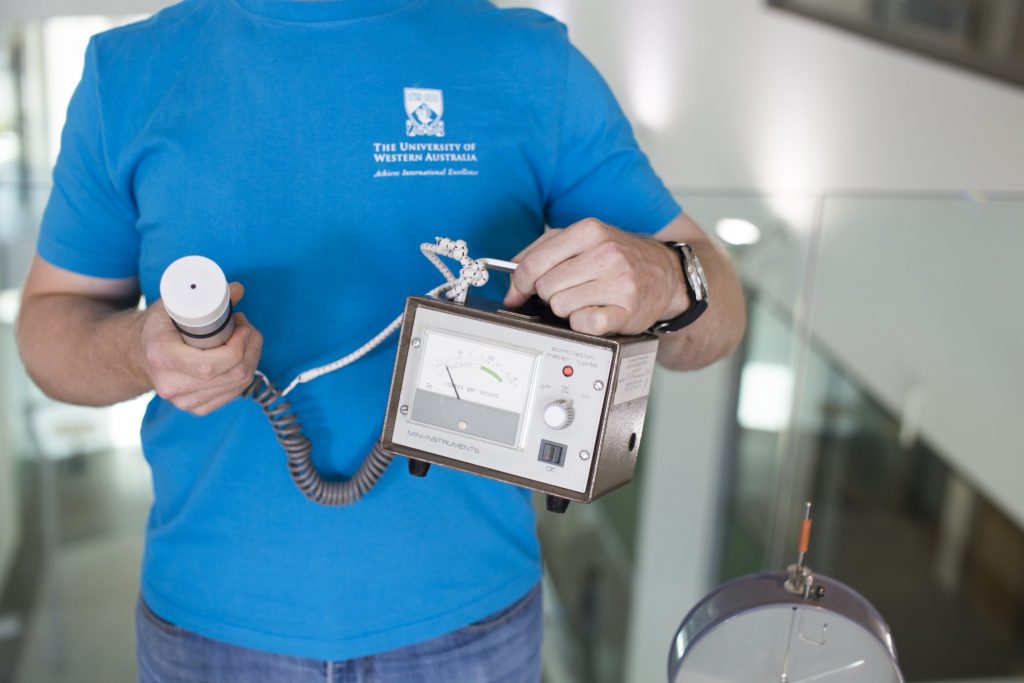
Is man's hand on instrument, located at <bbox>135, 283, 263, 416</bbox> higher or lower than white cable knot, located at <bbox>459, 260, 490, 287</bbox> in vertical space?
lower

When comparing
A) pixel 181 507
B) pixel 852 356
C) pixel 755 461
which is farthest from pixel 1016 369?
pixel 181 507

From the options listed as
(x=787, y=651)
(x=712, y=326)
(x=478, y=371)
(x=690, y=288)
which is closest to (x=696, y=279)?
(x=690, y=288)

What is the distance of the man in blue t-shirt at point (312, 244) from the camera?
97 centimetres

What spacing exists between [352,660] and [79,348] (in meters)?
0.42

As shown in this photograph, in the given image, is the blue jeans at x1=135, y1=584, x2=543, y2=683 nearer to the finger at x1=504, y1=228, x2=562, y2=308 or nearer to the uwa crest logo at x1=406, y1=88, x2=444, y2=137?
the finger at x1=504, y1=228, x2=562, y2=308

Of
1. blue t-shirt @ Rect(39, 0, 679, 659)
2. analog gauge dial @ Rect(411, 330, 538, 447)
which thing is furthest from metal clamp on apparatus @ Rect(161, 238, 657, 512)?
blue t-shirt @ Rect(39, 0, 679, 659)

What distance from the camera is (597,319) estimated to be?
81 centimetres

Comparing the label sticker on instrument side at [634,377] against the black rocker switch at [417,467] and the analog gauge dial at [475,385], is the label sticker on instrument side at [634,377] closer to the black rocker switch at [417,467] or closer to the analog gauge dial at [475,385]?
the analog gauge dial at [475,385]

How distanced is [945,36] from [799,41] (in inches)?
26.6

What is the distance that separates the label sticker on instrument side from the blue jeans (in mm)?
335

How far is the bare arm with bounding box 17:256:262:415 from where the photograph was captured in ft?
2.70

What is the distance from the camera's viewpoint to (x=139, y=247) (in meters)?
1.07

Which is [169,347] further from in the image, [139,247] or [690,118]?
[690,118]

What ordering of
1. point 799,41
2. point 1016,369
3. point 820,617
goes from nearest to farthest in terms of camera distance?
point 820,617 → point 1016,369 → point 799,41
